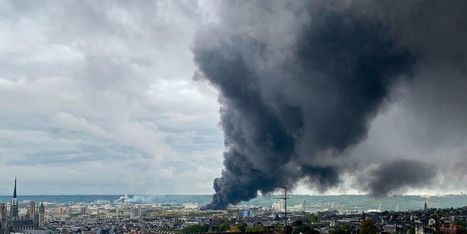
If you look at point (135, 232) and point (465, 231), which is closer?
point (465, 231)

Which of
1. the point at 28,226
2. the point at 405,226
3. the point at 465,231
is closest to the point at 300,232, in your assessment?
the point at 465,231

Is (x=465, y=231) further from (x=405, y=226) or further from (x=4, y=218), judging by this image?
(x=4, y=218)

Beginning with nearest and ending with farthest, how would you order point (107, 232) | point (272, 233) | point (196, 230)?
point (272, 233), point (196, 230), point (107, 232)

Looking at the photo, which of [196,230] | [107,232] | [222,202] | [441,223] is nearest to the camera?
[441,223]

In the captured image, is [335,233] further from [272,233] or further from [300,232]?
[272,233]

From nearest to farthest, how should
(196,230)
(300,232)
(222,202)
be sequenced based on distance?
1. (300,232)
2. (196,230)
3. (222,202)

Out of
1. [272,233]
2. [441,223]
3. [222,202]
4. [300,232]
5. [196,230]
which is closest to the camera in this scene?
[272,233]

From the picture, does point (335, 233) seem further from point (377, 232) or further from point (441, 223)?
point (441, 223)

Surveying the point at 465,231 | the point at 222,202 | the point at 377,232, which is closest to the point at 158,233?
the point at 222,202

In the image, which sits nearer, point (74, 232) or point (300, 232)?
point (300, 232)
